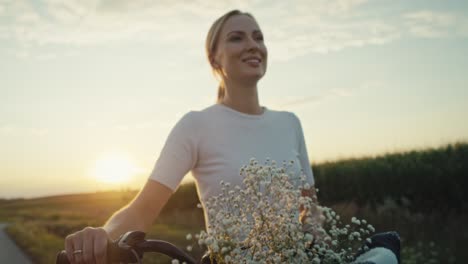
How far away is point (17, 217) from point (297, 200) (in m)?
27.1

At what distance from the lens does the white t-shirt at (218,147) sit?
299cm

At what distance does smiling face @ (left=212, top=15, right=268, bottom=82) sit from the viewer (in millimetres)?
3369

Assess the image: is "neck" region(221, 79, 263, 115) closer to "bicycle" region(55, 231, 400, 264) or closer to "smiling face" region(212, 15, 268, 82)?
"smiling face" region(212, 15, 268, 82)

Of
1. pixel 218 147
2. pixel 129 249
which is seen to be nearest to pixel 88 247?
pixel 129 249

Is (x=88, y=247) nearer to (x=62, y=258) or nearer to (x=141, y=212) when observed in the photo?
(x=62, y=258)

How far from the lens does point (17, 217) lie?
26703 mm

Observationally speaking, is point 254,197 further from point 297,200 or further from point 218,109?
point 218,109

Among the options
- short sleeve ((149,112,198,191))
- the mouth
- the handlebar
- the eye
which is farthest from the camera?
the eye

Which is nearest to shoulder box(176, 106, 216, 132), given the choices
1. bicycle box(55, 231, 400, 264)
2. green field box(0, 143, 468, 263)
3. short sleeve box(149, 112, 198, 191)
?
short sleeve box(149, 112, 198, 191)

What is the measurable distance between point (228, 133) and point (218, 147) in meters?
0.12

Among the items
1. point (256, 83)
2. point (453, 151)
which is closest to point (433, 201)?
point (453, 151)

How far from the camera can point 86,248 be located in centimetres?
171

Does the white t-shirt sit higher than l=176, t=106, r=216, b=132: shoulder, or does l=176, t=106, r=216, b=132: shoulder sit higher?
l=176, t=106, r=216, b=132: shoulder

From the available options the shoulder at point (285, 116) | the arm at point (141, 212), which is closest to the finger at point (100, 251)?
the arm at point (141, 212)
